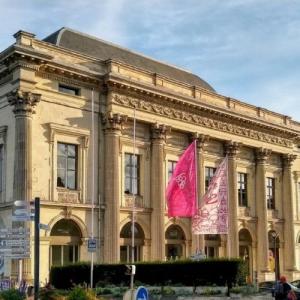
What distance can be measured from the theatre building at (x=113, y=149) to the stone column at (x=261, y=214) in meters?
0.09

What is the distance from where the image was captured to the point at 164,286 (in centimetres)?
2934

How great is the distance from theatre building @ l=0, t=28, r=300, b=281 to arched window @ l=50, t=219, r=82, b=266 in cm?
6

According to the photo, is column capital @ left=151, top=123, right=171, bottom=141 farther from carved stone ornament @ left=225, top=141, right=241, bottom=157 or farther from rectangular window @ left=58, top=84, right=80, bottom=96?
carved stone ornament @ left=225, top=141, right=241, bottom=157

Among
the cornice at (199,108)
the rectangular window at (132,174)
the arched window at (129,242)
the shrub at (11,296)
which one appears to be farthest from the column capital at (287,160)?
the shrub at (11,296)

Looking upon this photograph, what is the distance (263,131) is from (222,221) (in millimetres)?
20078

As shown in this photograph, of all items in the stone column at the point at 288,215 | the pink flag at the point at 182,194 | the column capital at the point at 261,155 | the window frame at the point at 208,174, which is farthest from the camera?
the stone column at the point at 288,215

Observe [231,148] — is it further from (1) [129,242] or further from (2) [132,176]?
(1) [129,242]

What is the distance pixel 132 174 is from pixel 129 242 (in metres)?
4.52

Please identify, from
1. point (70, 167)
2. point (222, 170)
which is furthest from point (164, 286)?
point (70, 167)

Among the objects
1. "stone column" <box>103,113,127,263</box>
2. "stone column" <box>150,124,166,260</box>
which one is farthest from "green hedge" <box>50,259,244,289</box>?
"stone column" <box>150,124,166,260</box>

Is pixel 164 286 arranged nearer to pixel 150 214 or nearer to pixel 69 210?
pixel 69 210

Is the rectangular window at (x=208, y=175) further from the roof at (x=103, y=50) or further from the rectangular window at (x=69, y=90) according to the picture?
the rectangular window at (x=69, y=90)

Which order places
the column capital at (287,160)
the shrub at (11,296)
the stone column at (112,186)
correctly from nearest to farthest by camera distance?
the shrub at (11,296)
the stone column at (112,186)
the column capital at (287,160)

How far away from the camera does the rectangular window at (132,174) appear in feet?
137
